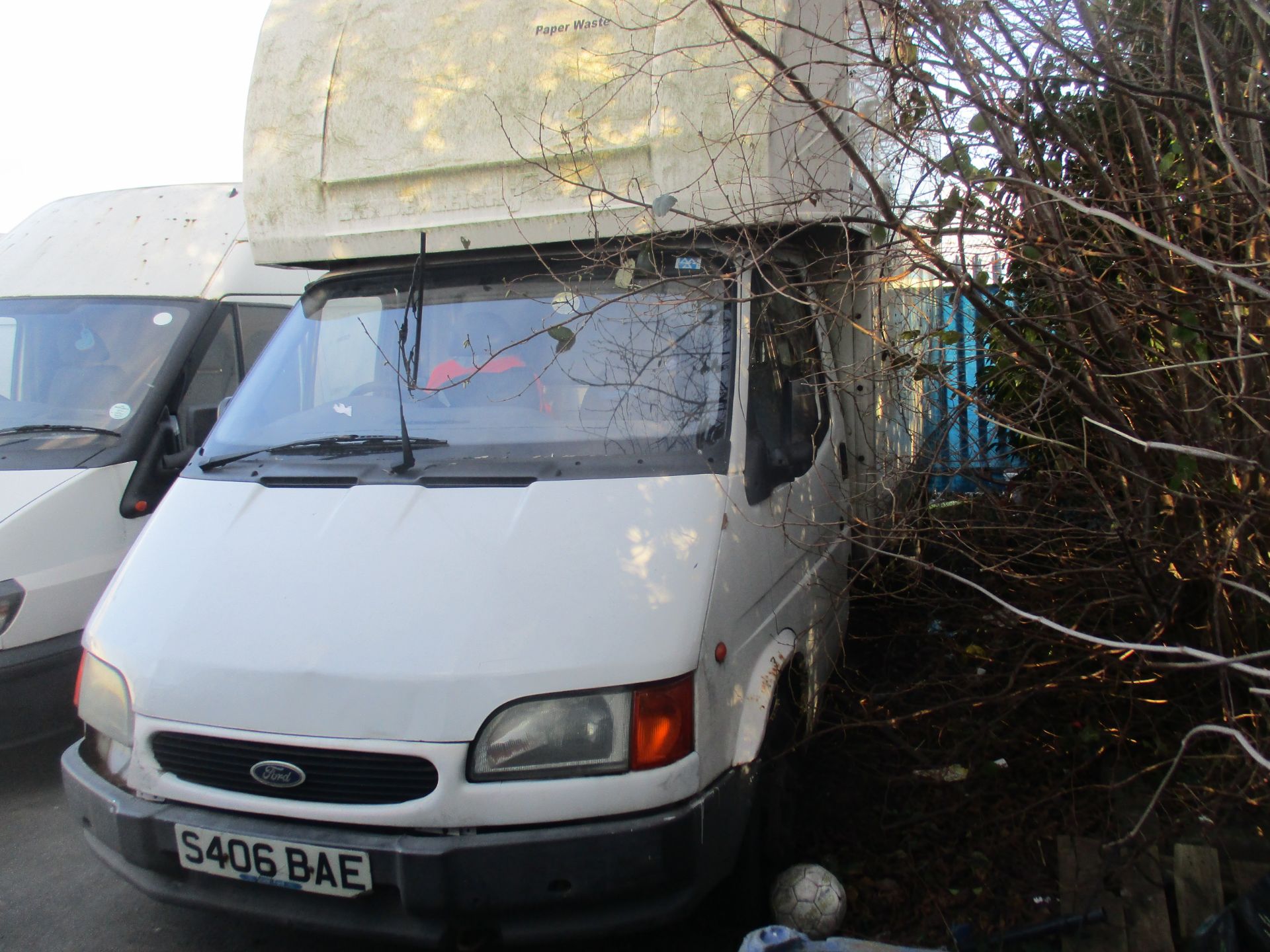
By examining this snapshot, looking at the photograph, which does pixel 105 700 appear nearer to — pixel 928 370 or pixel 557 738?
pixel 557 738

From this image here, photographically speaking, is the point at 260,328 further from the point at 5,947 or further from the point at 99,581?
the point at 5,947

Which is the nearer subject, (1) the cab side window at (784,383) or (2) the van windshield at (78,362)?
(1) the cab side window at (784,383)

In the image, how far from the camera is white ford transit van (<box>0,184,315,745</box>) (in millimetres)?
4230

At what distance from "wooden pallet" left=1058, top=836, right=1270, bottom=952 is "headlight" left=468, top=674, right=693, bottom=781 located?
4.64 ft

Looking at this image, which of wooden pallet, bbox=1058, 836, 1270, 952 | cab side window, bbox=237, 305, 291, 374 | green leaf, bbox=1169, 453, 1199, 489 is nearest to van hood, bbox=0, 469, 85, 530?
cab side window, bbox=237, 305, 291, 374

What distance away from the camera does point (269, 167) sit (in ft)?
13.6

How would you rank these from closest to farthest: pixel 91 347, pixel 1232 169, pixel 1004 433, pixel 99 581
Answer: pixel 1232 169 → pixel 1004 433 → pixel 99 581 → pixel 91 347

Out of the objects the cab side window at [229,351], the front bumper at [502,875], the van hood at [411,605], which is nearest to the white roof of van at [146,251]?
the cab side window at [229,351]

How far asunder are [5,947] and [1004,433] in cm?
404

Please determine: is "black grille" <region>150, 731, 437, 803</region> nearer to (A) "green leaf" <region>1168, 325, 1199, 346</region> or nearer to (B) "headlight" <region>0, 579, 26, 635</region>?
(B) "headlight" <region>0, 579, 26, 635</region>

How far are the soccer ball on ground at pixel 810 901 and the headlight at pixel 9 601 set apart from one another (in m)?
3.25

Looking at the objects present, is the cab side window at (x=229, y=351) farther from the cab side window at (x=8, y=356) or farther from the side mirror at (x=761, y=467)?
the side mirror at (x=761, y=467)

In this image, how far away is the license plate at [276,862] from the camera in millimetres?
2566

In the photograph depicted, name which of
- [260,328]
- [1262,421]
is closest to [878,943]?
[1262,421]
